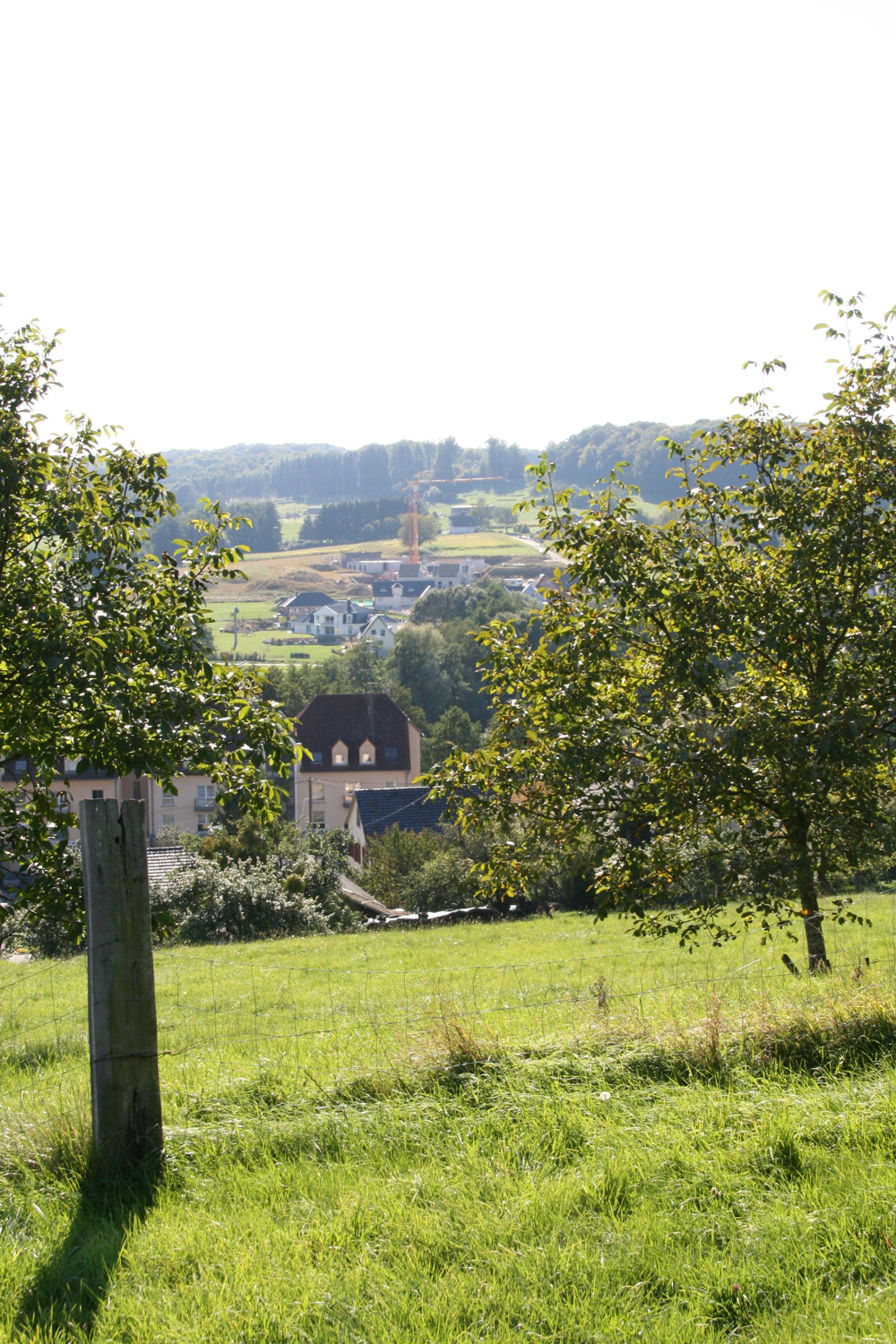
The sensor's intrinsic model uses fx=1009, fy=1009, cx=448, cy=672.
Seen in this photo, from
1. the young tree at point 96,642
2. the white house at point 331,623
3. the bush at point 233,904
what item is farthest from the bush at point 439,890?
the white house at point 331,623

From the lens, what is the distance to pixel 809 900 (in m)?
8.09

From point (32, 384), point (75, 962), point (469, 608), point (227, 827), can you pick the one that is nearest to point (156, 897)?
point (227, 827)

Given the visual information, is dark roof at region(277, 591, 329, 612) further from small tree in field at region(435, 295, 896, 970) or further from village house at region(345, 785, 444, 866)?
small tree in field at region(435, 295, 896, 970)

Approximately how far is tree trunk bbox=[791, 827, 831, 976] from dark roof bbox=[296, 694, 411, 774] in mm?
65795

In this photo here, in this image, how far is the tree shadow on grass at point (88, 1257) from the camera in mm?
3385

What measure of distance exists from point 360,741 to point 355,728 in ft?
3.66

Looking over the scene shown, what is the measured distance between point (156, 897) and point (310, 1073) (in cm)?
2247

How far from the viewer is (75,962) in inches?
738

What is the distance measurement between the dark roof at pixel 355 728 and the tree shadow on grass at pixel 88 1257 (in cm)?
6873

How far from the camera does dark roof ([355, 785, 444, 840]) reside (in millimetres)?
49281

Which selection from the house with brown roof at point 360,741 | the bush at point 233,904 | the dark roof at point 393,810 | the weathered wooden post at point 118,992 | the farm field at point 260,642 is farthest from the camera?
the farm field at point 260,642

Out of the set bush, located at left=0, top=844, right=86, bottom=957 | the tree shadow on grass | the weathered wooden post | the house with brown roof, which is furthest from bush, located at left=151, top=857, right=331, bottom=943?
the house with brown roof

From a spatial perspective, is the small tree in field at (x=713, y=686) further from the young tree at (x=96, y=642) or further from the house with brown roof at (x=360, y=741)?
the house with brown roof at (x=360, y=741)

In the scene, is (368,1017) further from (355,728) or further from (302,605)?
(302,605)
